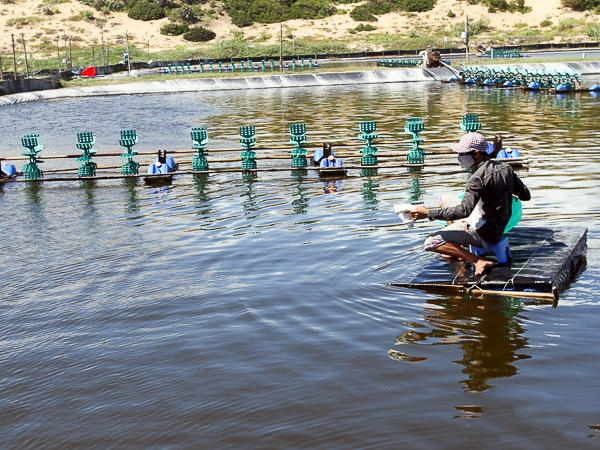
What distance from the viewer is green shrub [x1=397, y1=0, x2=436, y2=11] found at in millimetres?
116500

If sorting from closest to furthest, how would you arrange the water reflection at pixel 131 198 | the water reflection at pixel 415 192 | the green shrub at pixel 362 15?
the water reflection at pixel 415 192 < the water reflection at pixel 131 198 < the green shrub at pixel 362 15

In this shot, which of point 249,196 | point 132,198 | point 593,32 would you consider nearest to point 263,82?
point 132,198

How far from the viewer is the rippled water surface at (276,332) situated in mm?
6332

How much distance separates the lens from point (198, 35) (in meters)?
108

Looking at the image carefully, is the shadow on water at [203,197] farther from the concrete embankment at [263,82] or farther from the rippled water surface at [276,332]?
the concrete embankment at [263,82]

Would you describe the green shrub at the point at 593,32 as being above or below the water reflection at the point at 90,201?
above

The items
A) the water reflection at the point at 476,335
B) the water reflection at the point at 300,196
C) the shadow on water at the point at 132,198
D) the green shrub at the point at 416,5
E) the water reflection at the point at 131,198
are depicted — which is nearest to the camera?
the water reflection at the point at 476,335

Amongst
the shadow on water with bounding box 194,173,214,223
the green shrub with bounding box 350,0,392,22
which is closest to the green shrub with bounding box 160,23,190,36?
the green shrub with bounding box 350,0,392,22

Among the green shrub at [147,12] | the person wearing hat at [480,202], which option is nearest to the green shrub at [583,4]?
the green shrub at [147,12]

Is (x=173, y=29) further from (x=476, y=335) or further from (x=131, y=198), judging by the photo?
(x=476, y=335)

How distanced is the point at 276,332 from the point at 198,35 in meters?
104

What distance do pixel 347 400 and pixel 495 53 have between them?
78.1 meters

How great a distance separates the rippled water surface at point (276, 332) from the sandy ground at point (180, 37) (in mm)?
91921

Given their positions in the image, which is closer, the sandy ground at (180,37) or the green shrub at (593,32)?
the green shrub at (593,32)
